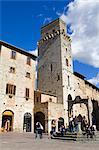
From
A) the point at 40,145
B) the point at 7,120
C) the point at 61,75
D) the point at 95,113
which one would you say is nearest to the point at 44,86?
the point at 61,75

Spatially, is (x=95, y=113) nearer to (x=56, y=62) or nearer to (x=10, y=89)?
(x=56, y=62)

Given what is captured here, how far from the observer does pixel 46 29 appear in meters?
48.3

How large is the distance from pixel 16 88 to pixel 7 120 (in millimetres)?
5142

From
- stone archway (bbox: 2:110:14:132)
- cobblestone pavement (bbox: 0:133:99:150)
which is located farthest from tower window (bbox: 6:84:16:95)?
cobblestone pavement (bbox: 0:133:99:150)

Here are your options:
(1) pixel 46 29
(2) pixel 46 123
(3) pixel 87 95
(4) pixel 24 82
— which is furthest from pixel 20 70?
(3) pixel 87 95

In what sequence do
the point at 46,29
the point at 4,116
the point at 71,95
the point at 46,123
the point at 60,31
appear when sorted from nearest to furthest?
the point at 4,116
the point at 46,123
the point at 71,95
the point at 60,31
the point at 46,29

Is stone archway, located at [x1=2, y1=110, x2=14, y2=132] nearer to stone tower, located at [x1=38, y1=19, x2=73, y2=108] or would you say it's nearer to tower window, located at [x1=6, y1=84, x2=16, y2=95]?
tower window, located at [x1=6, y1=84, x2=16, y2=95]

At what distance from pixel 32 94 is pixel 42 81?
10.2 m

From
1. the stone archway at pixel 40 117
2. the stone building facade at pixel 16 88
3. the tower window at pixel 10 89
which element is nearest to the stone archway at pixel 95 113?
the stone archway at pixel 40 117

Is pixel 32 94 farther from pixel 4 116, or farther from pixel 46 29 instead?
pixel 46 29

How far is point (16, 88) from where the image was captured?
103ft

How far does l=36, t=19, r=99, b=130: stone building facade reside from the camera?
39.0m

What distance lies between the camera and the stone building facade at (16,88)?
2960 centimetres

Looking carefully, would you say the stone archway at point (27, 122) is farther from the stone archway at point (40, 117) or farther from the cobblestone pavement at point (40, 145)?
the cobblestone pavement at point (40, 145)
